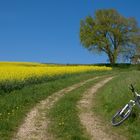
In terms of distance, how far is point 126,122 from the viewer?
1670 cm

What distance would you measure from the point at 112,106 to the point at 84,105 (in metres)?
2.73

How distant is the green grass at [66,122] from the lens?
49.8 ft

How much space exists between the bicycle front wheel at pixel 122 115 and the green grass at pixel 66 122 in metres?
1.29

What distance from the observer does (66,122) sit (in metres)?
17.2

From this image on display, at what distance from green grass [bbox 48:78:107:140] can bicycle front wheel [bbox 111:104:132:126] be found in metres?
1.29

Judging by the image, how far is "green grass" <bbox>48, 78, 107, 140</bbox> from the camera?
49.8 feet

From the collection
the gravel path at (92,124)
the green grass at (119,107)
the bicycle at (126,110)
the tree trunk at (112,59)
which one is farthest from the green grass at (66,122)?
the tree trunk at (112,59)

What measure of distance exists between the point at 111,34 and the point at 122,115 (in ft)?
249

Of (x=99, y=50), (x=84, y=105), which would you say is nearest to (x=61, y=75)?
(x=84, y=105)

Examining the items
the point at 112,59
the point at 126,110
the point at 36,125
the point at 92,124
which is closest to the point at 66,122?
the point at 92,124

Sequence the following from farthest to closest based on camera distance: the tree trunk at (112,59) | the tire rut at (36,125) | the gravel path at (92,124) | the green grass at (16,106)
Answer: the tree trunk at (112,59), the green grass at (16,106), the gravel path at (92,124), the tire rut at (36,125)

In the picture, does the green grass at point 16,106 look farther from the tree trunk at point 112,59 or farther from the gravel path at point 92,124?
the tree trunk at point 112,59

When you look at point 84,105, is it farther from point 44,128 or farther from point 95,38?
point 95,38

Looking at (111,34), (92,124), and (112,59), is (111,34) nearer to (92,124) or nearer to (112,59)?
(112,59)
